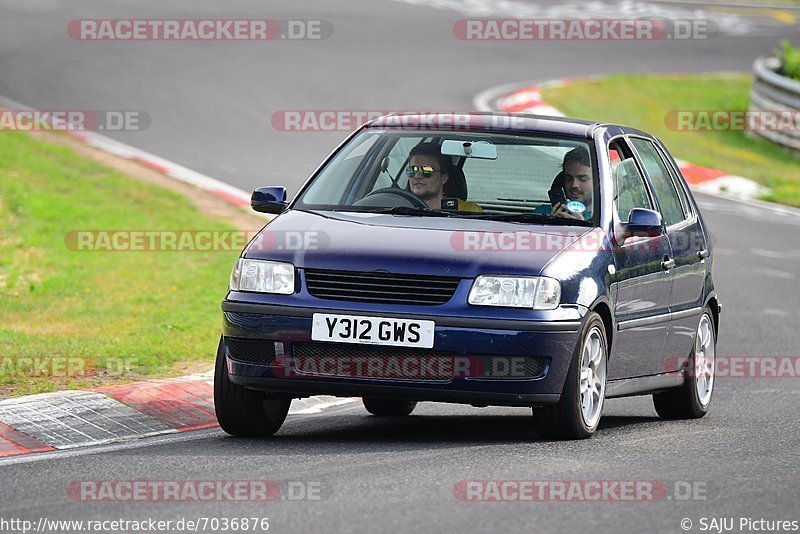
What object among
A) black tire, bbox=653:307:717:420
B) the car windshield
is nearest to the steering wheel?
the car windshield

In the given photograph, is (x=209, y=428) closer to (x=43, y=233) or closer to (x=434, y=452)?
(x=434, y=452)

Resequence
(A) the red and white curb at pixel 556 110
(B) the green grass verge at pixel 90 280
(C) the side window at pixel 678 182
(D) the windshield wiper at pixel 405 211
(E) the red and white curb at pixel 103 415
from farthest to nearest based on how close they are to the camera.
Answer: (A) the red and white curb at pixel 556 110 → (B) the green grass verge at pixel 90 280 → (C) the side window at pixel 678 182 → (D) the windshield wiper at pixel 405 211 → (E) the red and white curb at pixel 103 415

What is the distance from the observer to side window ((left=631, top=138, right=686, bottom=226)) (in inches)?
384

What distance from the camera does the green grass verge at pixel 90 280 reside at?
10445mm

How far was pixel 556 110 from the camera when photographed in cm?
2514

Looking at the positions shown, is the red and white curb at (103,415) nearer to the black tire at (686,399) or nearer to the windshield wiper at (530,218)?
the windshield wiper at (530,218)

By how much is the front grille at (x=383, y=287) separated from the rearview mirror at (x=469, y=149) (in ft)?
4.60

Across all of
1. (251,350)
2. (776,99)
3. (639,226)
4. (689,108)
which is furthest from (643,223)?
(689,108)

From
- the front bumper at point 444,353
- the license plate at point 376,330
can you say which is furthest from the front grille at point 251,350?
the license plate at point 376,330

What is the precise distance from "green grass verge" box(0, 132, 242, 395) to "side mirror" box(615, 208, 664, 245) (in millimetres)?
3262

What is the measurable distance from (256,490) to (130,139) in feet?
49.6

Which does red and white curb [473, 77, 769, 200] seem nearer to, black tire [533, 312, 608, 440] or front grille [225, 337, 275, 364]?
black tire [533, 312, 608, 440]

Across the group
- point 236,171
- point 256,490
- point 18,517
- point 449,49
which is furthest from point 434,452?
point 449,49

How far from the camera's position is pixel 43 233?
49.6 ft
